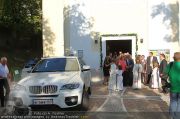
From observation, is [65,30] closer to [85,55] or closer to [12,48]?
[85,55]

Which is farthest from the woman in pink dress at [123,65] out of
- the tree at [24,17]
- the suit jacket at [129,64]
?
the tree at [24,17]

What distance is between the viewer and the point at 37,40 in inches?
2045

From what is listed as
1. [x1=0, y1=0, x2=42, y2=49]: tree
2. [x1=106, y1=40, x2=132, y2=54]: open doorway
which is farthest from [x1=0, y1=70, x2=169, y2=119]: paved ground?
[x1=0, y1=0, x2=42, y2=49]: tree

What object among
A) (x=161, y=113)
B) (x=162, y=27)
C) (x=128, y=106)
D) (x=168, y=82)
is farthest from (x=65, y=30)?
(x=168, y=82)

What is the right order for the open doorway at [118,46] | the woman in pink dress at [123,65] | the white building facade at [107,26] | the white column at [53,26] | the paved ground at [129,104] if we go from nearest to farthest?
the paved ground at [129,104] → the woman in pink dress at [123,65] → the white building facade at [107,26] → the white column at [53,26] → the open doorway at [118,46]

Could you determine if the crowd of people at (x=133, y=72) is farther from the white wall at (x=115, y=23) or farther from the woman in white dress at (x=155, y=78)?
the white wall at (x=115, y=23)

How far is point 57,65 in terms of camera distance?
15.9 metres

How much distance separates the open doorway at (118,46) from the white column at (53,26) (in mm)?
2910

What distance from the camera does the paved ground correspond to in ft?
44.2

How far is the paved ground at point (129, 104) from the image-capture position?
530 inches

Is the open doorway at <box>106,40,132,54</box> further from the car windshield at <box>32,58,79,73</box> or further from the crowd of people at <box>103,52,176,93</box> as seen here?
the car windshield at <box>32,58,79,73</box>

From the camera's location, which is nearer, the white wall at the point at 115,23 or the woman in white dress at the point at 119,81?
the woman in white dress at the point at 119,81

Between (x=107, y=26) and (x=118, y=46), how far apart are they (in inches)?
65.6

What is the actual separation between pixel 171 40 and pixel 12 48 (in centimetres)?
2584
